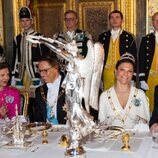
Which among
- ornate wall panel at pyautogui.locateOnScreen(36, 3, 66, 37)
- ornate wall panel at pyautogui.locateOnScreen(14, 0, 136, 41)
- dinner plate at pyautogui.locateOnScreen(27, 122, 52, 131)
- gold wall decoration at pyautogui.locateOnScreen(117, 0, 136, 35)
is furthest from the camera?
ornate wall panel at pyautogui.locateOnScreen(36, 3, 66, 37)

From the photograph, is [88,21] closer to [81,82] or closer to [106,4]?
[106,4]

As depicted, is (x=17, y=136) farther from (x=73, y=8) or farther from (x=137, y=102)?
(x=73, y=8)

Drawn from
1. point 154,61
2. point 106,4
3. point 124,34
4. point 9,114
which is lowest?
point 9,114

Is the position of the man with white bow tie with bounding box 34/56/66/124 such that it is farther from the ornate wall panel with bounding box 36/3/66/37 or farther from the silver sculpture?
the ornate wall panel with bounding box 36/3/66/37

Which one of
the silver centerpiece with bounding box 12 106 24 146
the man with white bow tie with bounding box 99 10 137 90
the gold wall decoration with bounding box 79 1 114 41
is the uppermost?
the gold wall decoration with bounding box 79 1 114 41

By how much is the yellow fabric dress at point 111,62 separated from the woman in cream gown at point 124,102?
1543mm

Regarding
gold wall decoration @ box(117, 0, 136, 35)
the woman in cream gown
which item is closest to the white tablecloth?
the woman in cream gown

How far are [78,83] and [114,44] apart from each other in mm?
2746

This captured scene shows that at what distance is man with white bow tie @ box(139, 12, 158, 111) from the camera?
4621mm

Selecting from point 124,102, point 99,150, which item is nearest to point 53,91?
point 124,102

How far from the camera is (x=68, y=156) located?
6.88ft

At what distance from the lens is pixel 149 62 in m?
4.65

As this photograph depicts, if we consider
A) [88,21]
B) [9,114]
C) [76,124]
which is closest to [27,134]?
[76,124]

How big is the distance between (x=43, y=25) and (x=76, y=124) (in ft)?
13.3
